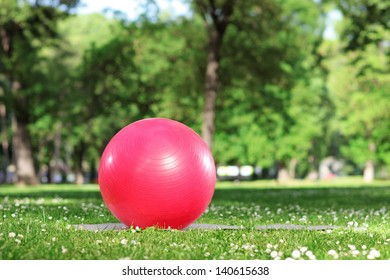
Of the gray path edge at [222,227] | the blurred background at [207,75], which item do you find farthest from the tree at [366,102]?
the gray path edge at [222,227]

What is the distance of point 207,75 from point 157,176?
22.9 meters

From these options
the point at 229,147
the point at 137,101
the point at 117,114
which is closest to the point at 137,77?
the point at 137,101

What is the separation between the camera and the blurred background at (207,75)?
110 ft

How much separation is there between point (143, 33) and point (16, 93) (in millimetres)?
10279

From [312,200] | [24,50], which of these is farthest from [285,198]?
[24,50]

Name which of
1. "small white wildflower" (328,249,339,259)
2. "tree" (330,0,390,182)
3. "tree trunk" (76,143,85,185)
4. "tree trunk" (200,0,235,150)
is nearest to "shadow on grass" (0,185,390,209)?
"tree trunk" (200,0,235,150)

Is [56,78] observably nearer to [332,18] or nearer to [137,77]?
[137,77]

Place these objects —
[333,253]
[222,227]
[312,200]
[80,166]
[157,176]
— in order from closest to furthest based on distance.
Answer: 1. [333,253]
2. [157,176]
3. [222,227]
4. [312,200]
5. [80,166]

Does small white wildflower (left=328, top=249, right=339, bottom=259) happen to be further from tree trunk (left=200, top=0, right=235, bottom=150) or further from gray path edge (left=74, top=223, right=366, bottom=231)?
tree trunk (left=200, top=0, right=235, bottom=150)

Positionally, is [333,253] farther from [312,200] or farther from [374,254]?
[312,200]

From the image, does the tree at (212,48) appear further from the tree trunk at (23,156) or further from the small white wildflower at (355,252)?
the small white wildflower at (355,252)

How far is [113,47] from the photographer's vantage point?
44.7 meters

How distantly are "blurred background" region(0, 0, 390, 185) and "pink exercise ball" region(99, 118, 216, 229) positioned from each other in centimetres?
1520

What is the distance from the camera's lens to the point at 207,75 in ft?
109
